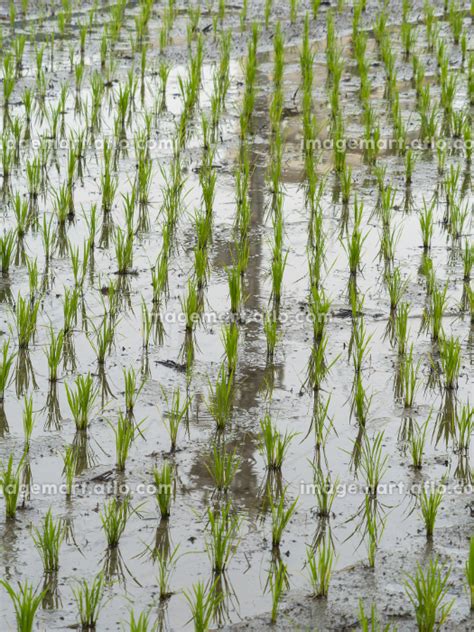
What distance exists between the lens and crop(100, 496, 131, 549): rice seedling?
121 inches

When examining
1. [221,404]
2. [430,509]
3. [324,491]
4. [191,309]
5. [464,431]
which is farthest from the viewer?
[191,309]

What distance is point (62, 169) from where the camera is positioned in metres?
6.22

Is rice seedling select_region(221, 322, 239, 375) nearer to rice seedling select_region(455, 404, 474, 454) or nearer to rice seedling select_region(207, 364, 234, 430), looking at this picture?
rice seedling select_region(207, 364, 234, 430)

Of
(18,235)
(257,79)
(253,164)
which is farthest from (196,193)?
(257,79)

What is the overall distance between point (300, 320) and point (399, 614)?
73.5 inches

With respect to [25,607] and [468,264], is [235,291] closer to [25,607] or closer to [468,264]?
[468,264]

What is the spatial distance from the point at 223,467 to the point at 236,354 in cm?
78

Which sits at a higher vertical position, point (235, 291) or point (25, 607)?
point (235, 291)

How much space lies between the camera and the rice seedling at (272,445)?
340 cm

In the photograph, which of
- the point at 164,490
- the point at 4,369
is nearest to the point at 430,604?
the point at 164,490

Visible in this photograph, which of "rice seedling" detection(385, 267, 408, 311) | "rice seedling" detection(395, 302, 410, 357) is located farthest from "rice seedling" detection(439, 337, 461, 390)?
"rice seedling" detection(385, 267, 408, 311)

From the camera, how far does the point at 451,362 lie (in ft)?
12.9

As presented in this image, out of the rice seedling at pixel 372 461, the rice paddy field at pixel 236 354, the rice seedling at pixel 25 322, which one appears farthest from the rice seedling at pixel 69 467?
the rice seedling at pixel 372 461

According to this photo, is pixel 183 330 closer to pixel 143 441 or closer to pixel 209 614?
pixel 143 441
